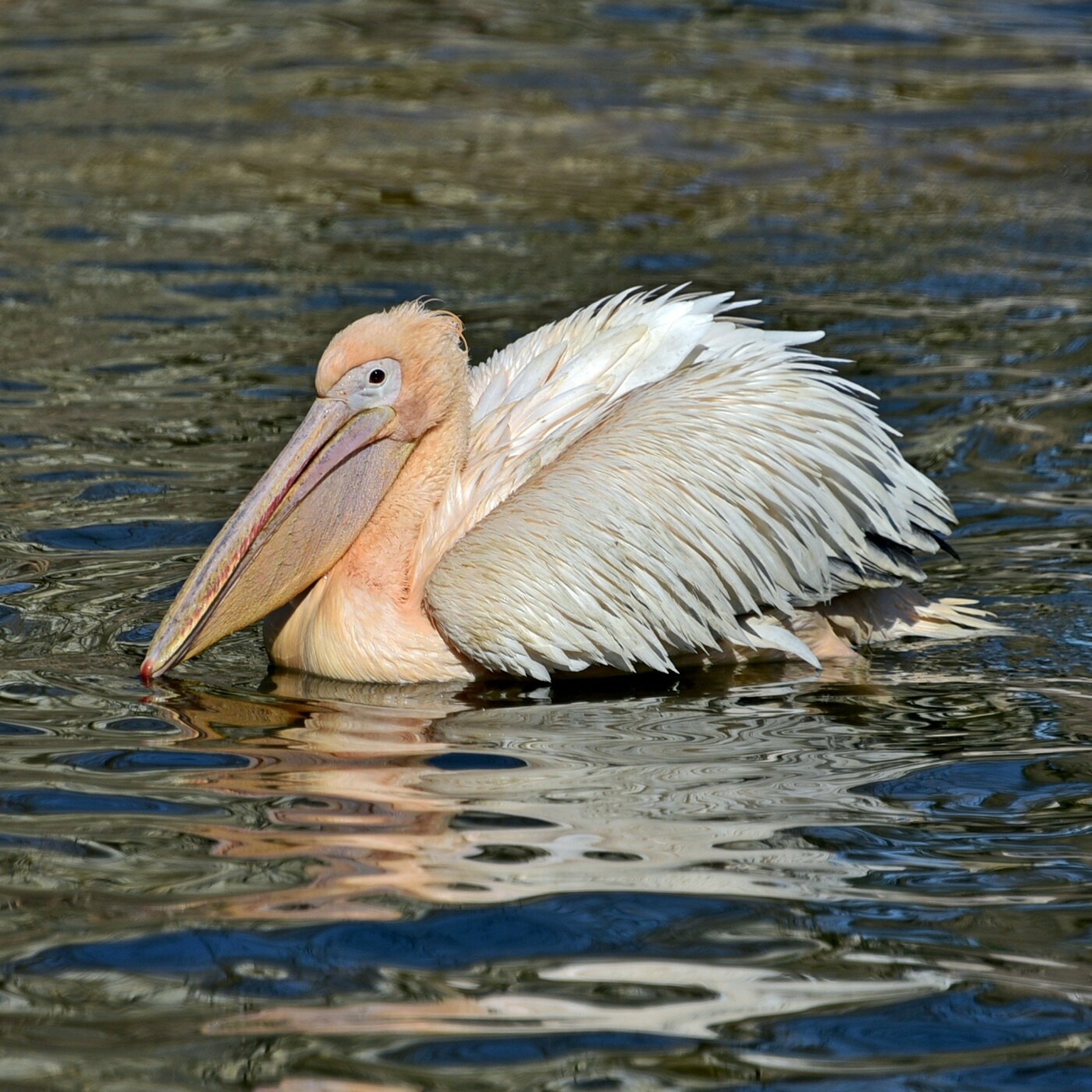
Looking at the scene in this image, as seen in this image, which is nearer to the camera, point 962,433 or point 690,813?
Answer: point 690,813

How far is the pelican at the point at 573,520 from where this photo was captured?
189 inches

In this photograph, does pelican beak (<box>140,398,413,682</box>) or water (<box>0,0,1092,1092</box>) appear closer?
water (<box>0,0,1092,1092</box>)

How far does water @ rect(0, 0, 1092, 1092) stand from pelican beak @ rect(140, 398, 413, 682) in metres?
0.18

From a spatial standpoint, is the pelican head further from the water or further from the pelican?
the water

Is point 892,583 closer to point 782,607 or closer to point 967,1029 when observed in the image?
point 782,607

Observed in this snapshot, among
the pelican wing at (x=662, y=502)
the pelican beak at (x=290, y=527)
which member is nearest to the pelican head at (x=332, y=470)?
the pelican beak at (x=290, y=527)

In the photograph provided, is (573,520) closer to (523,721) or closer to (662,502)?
(662,502)

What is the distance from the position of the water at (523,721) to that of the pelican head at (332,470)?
0.78 feet

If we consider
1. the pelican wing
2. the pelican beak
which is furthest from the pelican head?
the pelican wing

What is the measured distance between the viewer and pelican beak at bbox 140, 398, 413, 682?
15.8 feet

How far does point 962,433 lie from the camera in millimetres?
7121

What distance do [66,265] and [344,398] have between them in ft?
15.1

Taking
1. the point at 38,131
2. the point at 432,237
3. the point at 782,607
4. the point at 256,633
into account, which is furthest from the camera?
the point at 38,131

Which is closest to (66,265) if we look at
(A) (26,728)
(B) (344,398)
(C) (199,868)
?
(B) (344,398)
